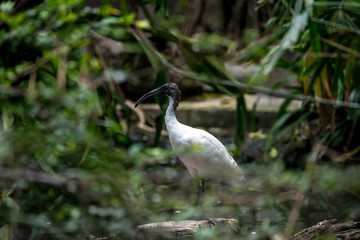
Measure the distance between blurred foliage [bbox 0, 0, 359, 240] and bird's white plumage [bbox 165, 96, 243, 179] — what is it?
0.43ft

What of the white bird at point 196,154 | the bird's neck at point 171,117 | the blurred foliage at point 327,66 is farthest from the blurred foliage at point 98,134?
the bird's neck at point 171,117

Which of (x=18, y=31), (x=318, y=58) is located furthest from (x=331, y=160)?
(x=18, y=31)

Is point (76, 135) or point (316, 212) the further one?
point (316, 212)

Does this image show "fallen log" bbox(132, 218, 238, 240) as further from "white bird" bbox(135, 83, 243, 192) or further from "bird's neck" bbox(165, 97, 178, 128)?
"bird's neck" bbox(165, 97, 178, 128)

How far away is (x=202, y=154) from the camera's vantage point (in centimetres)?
358

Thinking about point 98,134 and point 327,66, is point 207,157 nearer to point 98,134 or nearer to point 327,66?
point 98,134

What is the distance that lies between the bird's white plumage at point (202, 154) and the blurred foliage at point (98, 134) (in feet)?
0.43

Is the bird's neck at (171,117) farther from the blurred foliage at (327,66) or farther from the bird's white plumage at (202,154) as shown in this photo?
the blurred foliage at (327,66)

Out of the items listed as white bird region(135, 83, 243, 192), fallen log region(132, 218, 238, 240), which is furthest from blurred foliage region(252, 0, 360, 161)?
fallen log region(132, 218, 238, 240)

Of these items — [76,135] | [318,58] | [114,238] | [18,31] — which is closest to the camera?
[76,135]

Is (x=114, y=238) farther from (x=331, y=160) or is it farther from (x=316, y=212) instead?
(x=331, y=160)

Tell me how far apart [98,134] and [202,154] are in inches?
28.7

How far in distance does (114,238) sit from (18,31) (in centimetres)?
159

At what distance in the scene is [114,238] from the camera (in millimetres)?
3354
